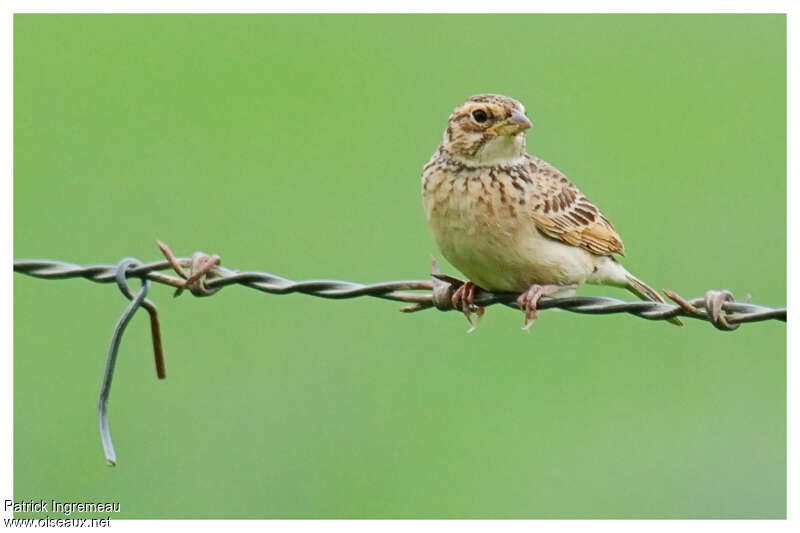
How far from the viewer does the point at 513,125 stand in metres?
8.45

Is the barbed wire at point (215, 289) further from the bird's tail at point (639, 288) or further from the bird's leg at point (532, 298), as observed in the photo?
the bird's tail at point (639, 288)

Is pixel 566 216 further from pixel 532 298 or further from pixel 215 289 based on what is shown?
pixel 215 289

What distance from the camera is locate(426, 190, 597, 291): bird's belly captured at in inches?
322

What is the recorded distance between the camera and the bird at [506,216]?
26.9 feet

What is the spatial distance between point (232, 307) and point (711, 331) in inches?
139

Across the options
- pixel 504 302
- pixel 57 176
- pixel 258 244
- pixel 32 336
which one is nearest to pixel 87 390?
pixel 32 336

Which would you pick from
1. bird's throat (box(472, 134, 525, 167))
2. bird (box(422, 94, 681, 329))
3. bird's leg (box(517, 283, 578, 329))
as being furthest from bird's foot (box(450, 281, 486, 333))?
bird's throat (box(472, 134, 525, 167))

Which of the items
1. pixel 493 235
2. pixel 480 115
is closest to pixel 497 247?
pixel 493 235

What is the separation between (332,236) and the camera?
1302cm

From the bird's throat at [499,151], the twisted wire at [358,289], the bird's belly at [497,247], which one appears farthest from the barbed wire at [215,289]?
the bird's throat at [499,151]

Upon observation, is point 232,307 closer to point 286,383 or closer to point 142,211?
point 286,383

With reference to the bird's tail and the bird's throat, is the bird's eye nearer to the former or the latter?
the bird's throat

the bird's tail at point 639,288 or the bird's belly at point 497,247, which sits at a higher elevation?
the bird's belly at point 497,247

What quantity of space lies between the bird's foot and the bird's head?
2.25 ft
